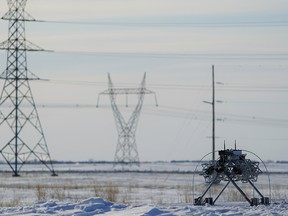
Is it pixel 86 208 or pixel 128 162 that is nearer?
pixel 86 208

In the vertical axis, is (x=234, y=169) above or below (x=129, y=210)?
above

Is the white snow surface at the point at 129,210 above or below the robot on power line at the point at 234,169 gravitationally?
below

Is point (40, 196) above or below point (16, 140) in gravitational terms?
below

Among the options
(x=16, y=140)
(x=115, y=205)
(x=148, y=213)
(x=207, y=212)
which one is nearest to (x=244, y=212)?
(x=207, y=212)

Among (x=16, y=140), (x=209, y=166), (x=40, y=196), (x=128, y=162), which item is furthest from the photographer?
(x=128, y=162)

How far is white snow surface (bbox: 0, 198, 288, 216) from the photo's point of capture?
2684 centimetres

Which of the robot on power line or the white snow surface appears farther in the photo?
the robot on power line

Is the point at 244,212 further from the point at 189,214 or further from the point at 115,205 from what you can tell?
the point at 115,205

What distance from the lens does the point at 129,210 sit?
28.2m

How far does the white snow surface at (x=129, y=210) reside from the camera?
2684 centimetres

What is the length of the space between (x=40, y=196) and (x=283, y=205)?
16369mm

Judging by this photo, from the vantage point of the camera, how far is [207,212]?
26.8 metres

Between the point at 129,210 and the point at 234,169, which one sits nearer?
the point at 129,210

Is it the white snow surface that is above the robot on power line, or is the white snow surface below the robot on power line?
below
